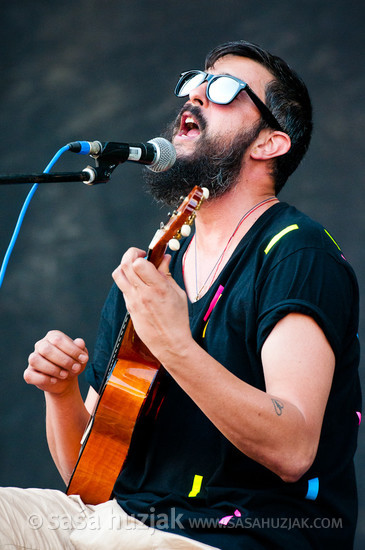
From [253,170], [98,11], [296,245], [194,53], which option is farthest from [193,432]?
[98,11]

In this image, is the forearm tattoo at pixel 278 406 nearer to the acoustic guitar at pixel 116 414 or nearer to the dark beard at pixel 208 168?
the acoustic guitar at pixel 116 414

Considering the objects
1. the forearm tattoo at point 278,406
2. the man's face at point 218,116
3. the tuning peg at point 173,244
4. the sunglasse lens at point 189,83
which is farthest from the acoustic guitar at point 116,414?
the sunglasse lens at point 189,83

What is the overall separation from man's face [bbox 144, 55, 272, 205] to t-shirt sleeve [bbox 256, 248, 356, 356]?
556 millimetres

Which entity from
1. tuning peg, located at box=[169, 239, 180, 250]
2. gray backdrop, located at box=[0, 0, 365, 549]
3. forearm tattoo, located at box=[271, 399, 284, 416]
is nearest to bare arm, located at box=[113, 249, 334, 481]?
forearm tattoo, located at box=[271, 399, 284, 416]

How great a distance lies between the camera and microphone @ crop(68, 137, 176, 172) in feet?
5.33

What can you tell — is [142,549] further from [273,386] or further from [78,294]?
[78,294]

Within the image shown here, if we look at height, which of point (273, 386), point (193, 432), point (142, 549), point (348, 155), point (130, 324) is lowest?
point (142, 549)

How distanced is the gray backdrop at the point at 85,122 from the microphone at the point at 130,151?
1.67 m

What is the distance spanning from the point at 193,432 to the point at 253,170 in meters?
0.96

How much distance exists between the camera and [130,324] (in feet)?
6.28

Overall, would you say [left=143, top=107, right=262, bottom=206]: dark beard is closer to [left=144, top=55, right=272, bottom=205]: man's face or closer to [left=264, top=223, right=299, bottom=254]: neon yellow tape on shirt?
[left=144, top=55, right=272, bottom=205]: man's face

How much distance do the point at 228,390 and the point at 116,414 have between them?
0.46 metres

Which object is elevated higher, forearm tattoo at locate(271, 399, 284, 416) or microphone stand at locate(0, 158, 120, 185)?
microphone stand at locate(0, 158, 120, 185)

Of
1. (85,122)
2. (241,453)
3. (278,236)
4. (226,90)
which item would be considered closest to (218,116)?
(226,90)
